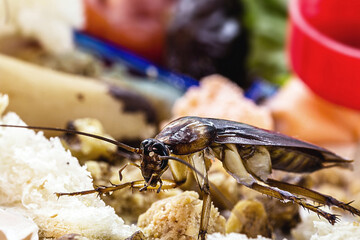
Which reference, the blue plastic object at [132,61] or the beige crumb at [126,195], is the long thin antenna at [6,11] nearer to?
the blue plastic object at [132,61]

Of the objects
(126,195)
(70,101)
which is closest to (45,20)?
(70,101)

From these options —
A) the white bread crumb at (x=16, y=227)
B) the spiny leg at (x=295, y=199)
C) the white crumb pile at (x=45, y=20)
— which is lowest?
the white bread crumb at (x=16, y=227)

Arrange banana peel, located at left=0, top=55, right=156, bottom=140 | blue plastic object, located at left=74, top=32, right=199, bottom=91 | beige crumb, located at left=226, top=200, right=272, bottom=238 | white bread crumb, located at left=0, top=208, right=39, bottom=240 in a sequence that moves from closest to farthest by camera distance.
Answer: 1. white bread crumb, located at left=0, top=208, right=39, bottom=240
2. beige crumb, located at left=226, top=200, right=272, bottom=238
3. banana peel, located at left=0, top=55, right=156, bottom=140
4. blue plastic object, located at left=74, top=32, right=199, bottom=91

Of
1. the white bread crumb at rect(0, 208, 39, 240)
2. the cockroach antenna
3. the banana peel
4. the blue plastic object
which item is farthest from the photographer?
the blue plastic object

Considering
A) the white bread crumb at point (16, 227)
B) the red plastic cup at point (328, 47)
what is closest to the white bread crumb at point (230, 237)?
the white bread crumb at point (16, 227)

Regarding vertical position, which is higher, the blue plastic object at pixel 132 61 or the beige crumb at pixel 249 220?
the blue plastic object at pixel 132 61

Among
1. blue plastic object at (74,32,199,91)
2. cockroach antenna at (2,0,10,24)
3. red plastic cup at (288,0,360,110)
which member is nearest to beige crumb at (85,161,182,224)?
cockroach antenna at (2,0,10,24)

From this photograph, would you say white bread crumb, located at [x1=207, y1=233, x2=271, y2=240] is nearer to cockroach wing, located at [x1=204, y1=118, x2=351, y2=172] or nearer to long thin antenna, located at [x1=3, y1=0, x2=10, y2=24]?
cockroach wing, located at [x1=204, y1=118, x2=351, y2=172]
